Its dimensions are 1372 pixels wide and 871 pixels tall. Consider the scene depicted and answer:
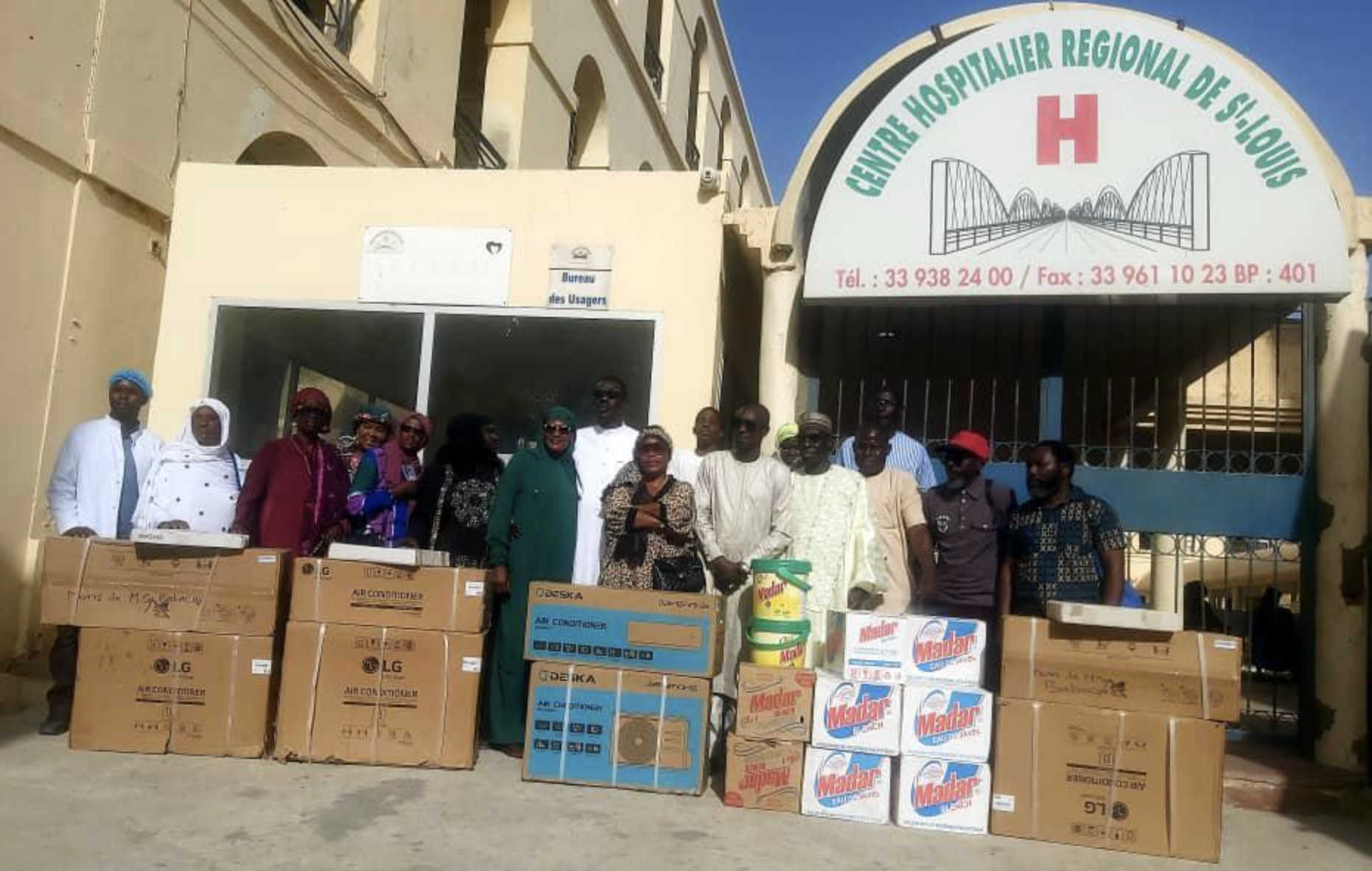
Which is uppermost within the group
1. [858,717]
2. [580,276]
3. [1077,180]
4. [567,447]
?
[1077,180]

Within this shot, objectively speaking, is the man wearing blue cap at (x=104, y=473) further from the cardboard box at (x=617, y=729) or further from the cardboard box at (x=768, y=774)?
the cardboard box at (x=768, y=774)

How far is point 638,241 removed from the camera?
6.27m

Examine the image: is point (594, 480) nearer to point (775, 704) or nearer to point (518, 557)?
point (518, 557)

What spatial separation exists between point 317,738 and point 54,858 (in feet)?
4.26

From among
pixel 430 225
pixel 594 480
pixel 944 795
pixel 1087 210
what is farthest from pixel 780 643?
pixel 430 225

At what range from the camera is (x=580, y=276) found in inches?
247

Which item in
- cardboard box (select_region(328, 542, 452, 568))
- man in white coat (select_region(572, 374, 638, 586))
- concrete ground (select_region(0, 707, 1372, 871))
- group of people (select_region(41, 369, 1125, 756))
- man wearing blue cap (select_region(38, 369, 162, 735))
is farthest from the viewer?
man in white coat (select_region(572, 374, 638, 586))

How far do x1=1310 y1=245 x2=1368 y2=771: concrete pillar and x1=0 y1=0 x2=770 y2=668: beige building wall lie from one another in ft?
11.6

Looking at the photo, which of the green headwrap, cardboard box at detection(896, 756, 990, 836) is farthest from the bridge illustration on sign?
cardboard box at detection(896, 756, 990, 836)

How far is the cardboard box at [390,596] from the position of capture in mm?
4547

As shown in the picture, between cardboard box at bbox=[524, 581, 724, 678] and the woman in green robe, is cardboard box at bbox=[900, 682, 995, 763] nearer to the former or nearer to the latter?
cardboard box at bbox=[524, 581, 724, 678]

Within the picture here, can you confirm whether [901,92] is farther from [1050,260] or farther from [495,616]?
[495,616]

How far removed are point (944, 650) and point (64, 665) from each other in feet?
13.1

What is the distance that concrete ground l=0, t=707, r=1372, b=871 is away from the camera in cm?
345
